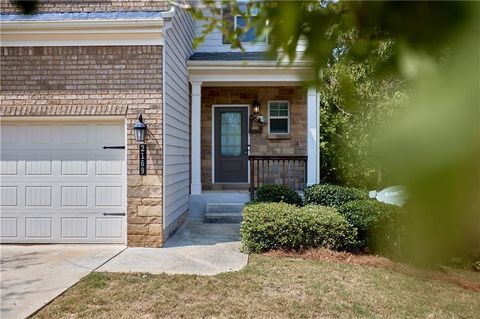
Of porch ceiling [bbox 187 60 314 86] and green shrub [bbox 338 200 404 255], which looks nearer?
green shrub [bbox 338 200 404 255]

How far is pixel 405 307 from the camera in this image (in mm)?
4219

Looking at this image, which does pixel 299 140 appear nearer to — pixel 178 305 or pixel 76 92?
pixel 76 92

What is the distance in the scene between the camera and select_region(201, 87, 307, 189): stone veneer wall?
400 inches

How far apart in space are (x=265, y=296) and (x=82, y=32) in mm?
5131

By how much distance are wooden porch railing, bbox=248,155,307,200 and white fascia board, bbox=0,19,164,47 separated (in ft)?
12.4

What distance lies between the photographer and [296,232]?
6.17 meters

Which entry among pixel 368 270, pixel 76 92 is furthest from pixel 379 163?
pixel 76 92

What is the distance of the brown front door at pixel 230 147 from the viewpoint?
10414mm

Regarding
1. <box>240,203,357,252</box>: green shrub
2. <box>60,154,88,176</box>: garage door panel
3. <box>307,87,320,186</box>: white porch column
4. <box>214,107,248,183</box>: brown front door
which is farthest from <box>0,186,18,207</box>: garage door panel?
<box>307,87,320,186</box>: white porch column

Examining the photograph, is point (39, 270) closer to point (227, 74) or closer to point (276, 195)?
point (276, 195)

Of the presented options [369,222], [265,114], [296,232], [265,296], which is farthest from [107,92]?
[369,222]

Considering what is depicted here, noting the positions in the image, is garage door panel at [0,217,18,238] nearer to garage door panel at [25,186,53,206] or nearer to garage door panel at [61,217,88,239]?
garage door panel at [25,186,53,206]

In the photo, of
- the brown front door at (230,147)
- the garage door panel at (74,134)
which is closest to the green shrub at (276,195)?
the brown front door at (230,147)

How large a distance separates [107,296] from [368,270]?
3428 mm
